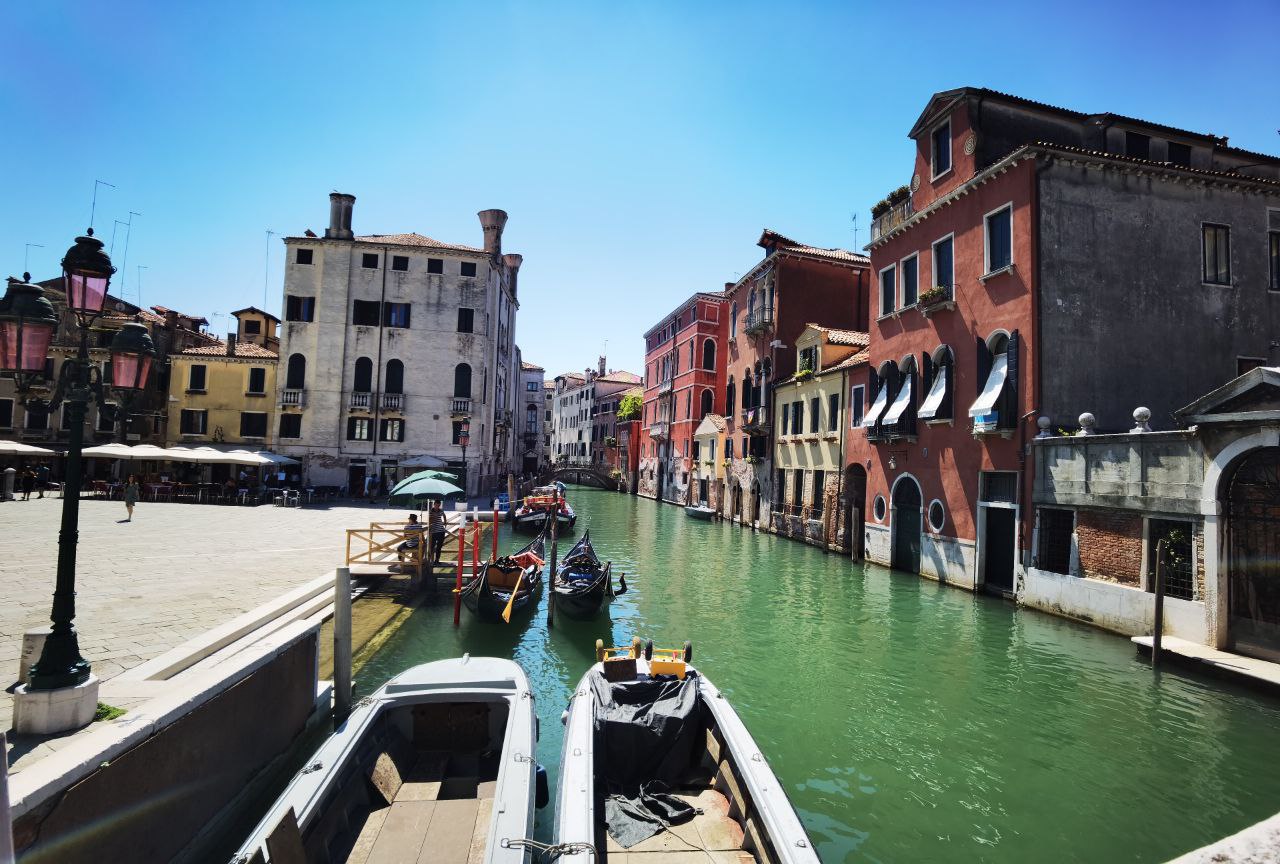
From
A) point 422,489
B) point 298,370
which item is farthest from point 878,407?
point 298,370

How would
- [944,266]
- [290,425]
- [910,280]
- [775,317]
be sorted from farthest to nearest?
[290,425]
[775,317]
[910,280]
[944,266]

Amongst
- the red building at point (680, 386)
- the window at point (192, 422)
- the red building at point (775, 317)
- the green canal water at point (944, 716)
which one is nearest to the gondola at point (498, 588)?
the green canal water at point (944, 716)

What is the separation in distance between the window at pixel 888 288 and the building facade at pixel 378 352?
1876 cm

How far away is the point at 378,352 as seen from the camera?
30.4 meters

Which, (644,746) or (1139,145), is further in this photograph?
(1139,145)

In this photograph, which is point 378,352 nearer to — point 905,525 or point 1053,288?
point 905,525

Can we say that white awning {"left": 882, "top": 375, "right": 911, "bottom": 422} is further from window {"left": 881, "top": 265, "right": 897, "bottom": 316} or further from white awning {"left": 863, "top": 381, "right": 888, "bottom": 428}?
window {"left": 881, "top": 265, "right": 897, "bottom": 316}

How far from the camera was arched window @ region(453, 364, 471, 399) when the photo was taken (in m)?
31.3

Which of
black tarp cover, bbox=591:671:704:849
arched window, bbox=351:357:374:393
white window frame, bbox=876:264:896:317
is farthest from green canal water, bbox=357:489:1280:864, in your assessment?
arched window, bbox=351:357:374:393

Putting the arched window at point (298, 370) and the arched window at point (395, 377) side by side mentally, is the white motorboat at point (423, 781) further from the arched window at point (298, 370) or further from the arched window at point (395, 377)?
the arched window at point (298, 370)

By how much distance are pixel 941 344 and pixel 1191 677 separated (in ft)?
30.5

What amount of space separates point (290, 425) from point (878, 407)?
1009 inches

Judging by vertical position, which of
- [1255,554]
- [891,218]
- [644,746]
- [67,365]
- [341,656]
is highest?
[891,218]

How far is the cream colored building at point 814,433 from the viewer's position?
22000 mm
